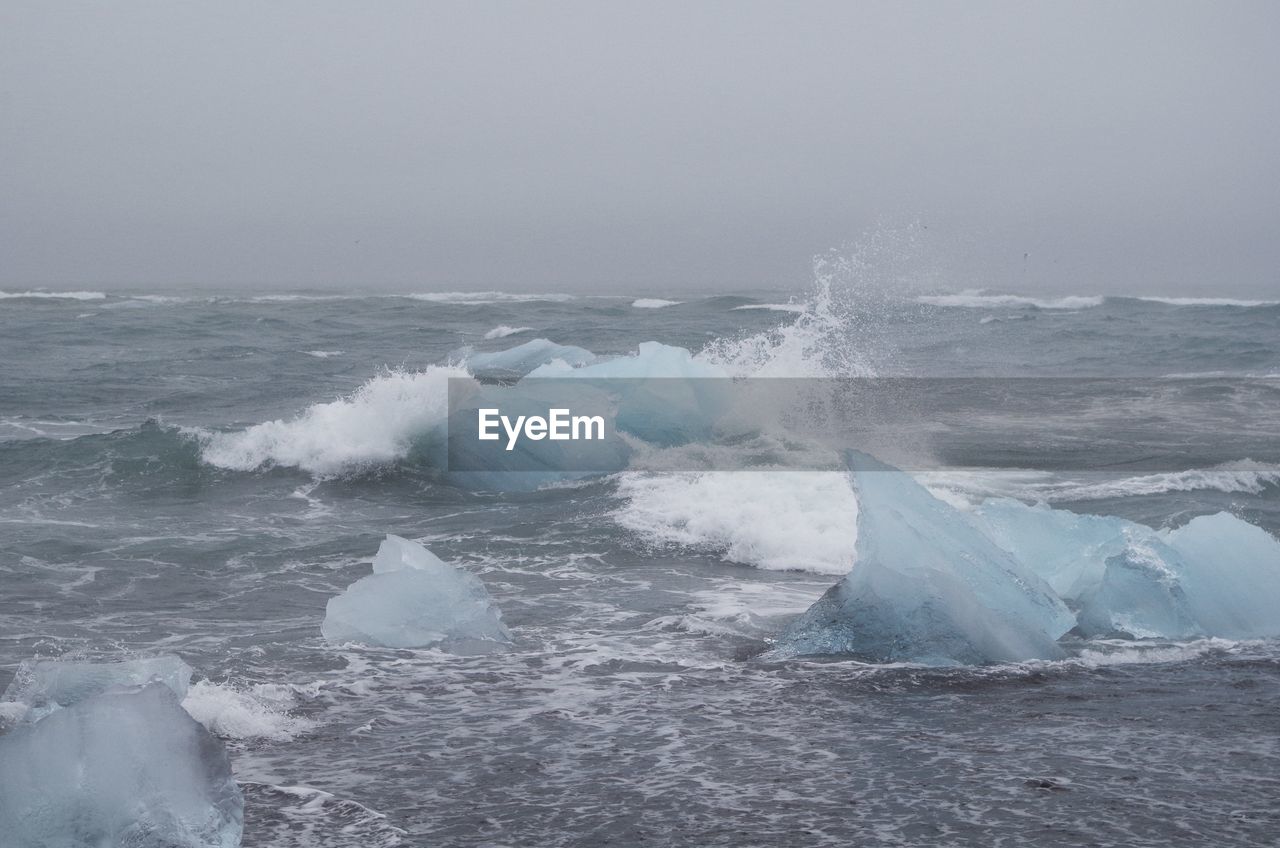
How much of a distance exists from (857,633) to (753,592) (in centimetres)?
159

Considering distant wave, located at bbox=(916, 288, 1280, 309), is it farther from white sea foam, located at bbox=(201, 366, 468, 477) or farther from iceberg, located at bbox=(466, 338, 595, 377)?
white sea foam, located at bbox=(201, 366, 468, 477)

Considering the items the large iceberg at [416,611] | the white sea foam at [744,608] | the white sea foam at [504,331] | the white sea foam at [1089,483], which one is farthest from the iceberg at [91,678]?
the white sea foam at [504,331]

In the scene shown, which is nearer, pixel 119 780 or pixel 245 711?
pixel 119 780

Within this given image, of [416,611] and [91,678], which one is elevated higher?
[91,678]

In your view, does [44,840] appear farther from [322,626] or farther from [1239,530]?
[1239,530]

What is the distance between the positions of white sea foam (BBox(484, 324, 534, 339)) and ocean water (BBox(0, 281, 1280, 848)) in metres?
14.3

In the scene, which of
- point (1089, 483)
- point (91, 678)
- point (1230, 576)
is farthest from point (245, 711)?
point (1089, 483)

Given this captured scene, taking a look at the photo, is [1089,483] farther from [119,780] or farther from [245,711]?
[119,780]

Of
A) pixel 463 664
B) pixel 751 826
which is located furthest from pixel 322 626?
pixel 751 826

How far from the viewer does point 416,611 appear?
296 inches

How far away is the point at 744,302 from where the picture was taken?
154 feet

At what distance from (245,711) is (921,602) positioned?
12.5 feet

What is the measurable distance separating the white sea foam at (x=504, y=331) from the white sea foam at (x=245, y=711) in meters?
25.2
